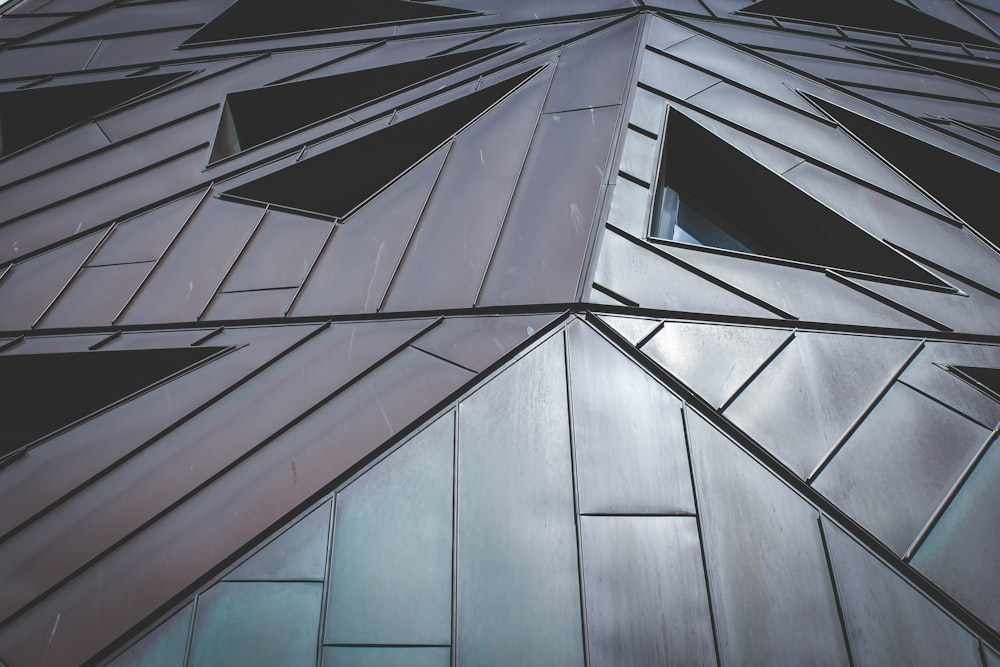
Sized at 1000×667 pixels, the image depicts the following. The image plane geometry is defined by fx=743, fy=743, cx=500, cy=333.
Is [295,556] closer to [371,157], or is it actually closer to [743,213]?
[371,157]

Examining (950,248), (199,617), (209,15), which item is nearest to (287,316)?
(199,617)

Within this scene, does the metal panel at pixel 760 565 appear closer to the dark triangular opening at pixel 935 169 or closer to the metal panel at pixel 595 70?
the metal panel at pixel 595 70

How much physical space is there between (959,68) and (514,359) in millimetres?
9994

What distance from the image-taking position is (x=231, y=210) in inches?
317

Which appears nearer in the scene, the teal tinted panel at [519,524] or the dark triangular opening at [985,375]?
the teal tinted panel at [519,524]

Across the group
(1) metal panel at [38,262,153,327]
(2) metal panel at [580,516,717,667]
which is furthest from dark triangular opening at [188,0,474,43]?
(2) metal panel at [580,516,717,667]

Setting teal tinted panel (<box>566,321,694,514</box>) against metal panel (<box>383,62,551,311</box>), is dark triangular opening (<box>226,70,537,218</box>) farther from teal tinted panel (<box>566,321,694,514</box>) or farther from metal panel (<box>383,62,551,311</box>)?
teal tinted panel (<box>566,321,694,514</box>)

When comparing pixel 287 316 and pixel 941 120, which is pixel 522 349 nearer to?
pixel 287 316

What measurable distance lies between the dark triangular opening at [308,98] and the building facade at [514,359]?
5 centimetres

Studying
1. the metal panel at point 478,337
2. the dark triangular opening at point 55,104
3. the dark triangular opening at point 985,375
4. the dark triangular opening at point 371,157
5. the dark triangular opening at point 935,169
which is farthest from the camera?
the dark triangular opening at point 55,104

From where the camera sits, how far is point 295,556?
473 cm

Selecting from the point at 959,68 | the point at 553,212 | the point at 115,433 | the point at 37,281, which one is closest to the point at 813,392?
the point at 553,212

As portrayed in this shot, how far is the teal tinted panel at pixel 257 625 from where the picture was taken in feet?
14.2

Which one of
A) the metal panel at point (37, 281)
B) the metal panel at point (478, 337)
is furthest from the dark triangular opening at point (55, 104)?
the metal panel at point (478, 337)
